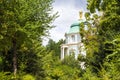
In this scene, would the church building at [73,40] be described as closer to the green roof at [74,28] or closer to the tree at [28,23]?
the green roof at [74,28]

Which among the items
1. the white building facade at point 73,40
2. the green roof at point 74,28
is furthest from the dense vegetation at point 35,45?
the white building facade at point 73,40

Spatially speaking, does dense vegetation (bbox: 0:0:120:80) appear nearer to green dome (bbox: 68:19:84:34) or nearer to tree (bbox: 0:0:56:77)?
tree (bbox: 0:0:56:77)

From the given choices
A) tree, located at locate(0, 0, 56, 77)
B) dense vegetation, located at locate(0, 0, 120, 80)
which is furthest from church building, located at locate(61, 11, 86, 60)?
tree, located at locate(0, 0, 56, 77)

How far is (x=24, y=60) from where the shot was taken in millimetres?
30641

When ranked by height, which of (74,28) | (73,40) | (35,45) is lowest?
(35,45)

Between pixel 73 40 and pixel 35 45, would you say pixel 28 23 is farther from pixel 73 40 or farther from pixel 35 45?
pixel 73 40

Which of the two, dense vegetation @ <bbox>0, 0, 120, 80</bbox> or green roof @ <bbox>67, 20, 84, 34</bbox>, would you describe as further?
green roof @ <bbox>67, 20, 84, 34</bbox>

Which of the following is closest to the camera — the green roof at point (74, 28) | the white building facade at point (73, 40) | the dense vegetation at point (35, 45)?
the dense vegetation at point (35, 45)

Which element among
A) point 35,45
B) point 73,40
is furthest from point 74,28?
point 35,45

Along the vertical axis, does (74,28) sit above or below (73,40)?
above

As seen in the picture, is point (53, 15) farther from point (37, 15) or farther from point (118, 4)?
point (118, 4)

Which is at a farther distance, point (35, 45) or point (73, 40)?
point (73, 40)

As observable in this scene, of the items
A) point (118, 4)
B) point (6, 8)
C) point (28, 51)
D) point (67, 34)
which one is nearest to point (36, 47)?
point (28, 51)

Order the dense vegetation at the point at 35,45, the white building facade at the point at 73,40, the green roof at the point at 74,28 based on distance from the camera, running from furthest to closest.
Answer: the white building facade at the point at 73,40, the green roof at the point at 74,28, the dense vegetation at the point at 35,45
